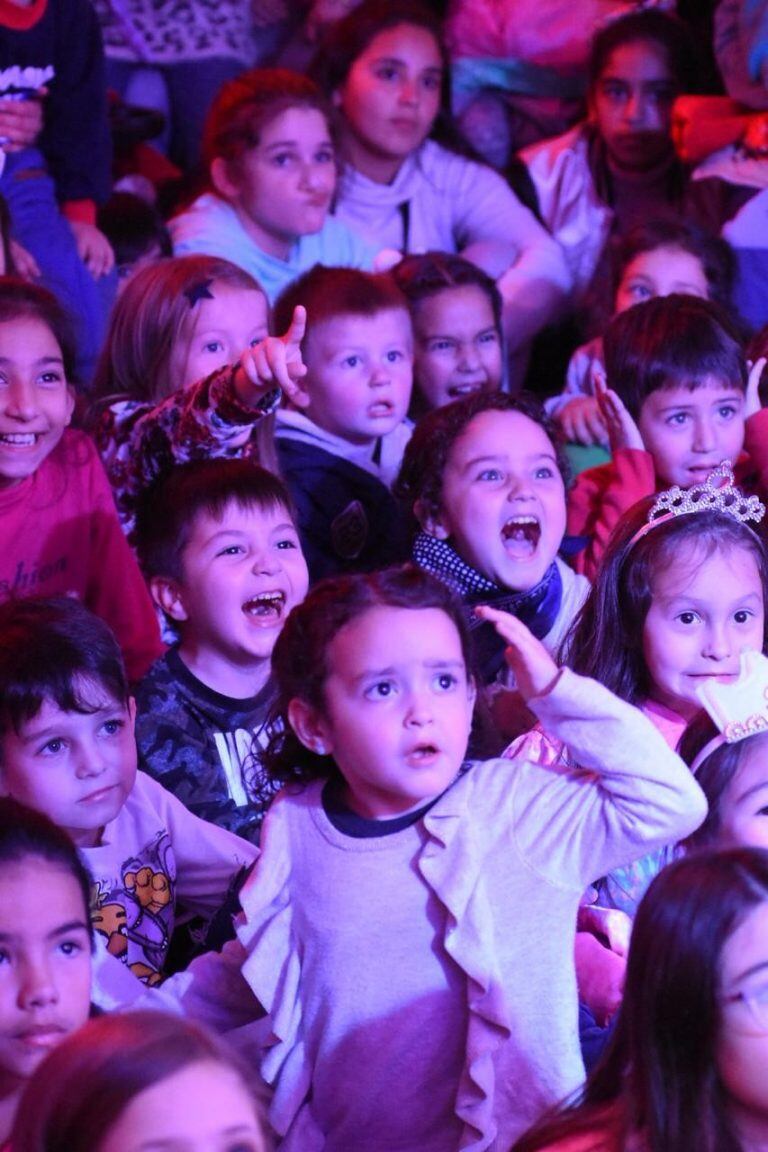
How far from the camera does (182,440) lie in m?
3.34

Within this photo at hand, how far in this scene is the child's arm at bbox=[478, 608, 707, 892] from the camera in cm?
212

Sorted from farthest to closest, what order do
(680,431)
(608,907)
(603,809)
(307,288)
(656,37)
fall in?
(656,37) < (307,288) < (680,431) < (608,907) < (603,809)

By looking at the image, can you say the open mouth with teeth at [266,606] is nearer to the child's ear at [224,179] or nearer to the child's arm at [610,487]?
the child's arm at [610,487]

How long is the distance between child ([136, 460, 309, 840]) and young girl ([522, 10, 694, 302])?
2.03 meters

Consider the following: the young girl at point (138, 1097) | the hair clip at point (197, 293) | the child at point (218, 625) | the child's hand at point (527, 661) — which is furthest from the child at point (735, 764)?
the hair clip at point (197, 293)

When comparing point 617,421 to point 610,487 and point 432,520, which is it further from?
point 432,520

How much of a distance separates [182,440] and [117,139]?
191 cm

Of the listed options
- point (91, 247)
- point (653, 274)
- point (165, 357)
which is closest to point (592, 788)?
point (165, 357)

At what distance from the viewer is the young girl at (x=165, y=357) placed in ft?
11.3

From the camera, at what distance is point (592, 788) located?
85.7 inches

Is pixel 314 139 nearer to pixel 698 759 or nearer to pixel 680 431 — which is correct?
pixel 680 431

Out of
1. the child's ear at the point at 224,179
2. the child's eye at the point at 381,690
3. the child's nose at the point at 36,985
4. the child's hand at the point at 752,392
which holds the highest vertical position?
the child's ear at the point at 224,179

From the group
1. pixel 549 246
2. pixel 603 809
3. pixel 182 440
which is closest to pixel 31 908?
pixel 603 809

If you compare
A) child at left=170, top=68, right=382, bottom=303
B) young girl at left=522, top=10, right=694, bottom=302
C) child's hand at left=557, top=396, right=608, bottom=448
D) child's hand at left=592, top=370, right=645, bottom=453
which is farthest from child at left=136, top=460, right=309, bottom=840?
young girl at left=522, top=10, right=694, bottom=302
